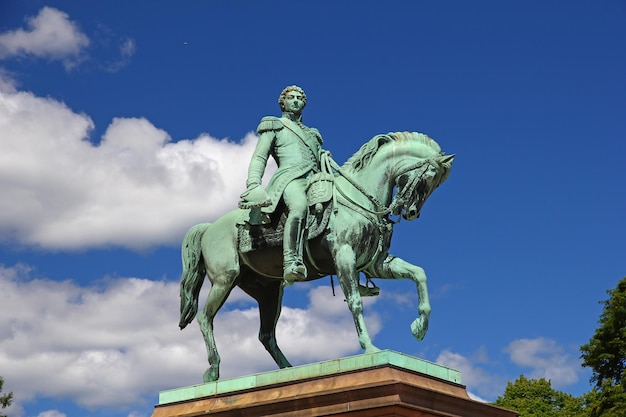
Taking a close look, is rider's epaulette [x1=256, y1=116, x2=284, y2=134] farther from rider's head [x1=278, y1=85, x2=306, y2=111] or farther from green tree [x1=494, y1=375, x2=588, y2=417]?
green tree [x1=494, y1=375, x2=588, y2=417]

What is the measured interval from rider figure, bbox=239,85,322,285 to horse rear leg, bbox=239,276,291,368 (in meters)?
1.93

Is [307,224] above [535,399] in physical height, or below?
below

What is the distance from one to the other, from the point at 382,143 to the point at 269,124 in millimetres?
2117

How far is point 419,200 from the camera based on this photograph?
58.3 feet

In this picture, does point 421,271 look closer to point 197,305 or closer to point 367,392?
point 367,392

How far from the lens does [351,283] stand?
17094 millimetres

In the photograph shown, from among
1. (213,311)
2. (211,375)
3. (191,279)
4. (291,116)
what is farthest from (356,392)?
(291,116)

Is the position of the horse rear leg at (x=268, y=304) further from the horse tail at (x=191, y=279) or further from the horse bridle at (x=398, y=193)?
the horse bridle at (x=398, y=193)

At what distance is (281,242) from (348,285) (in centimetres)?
162

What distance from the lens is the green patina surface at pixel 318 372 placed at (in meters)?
15.7

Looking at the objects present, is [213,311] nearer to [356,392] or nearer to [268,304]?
[268,304]

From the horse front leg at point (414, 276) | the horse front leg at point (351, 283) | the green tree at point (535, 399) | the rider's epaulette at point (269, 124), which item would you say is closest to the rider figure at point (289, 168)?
the rider's epaulette at point (269, 124)

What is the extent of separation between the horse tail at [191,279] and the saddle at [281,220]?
3.94 feet

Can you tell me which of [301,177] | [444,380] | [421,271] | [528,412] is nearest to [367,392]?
[444,380]
